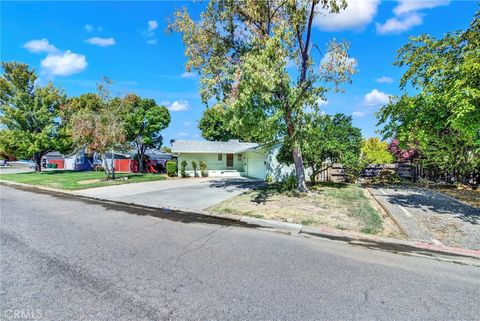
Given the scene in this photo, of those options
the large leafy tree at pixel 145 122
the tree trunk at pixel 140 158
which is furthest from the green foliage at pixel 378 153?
the tree trunk at pixel 140 158

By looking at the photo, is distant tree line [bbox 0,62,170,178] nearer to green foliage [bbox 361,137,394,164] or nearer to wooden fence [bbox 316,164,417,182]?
wooden fence [bbox 316,164,417,182]

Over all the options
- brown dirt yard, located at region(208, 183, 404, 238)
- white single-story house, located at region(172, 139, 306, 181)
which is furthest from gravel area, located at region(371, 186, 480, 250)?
white single-story house, located at region(172, 139, 306, 181)

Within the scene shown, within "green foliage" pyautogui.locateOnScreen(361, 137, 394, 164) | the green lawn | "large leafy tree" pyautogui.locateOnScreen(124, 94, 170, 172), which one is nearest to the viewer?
the green lawn

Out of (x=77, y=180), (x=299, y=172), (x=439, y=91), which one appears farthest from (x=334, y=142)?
(x=77, y=180)

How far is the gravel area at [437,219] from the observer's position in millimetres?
5938

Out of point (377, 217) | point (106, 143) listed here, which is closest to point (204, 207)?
point (377, 217)

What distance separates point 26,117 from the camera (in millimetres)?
25406

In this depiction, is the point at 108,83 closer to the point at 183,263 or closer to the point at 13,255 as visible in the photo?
the point at 13,255

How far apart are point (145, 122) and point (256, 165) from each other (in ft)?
46.9

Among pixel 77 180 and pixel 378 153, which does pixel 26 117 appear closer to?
pixel 77 180

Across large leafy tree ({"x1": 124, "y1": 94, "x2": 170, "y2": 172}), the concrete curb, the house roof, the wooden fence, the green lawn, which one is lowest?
the concrete curb

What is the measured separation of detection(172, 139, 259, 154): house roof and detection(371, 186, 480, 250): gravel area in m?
14.6

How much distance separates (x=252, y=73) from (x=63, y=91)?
1135 inches

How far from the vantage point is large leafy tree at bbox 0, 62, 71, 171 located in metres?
24.8
